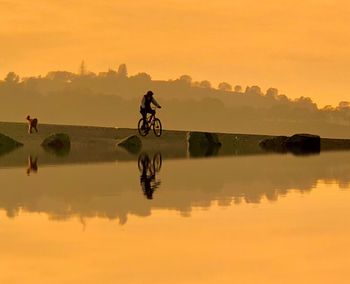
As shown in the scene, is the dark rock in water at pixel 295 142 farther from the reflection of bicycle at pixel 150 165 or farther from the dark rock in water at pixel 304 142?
the reflection of bicycle at pixel 150 165

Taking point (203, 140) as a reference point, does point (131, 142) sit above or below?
below

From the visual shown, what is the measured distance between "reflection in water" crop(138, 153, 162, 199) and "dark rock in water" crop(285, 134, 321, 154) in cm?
2891

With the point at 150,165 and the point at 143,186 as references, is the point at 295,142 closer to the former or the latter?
the point at 150,165

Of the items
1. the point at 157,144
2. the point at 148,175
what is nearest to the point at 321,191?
the point at 148,175

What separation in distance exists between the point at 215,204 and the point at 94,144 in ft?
129

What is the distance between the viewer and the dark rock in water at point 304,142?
211 ft

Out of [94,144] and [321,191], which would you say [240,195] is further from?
[94,144]

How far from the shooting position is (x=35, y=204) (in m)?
18.1

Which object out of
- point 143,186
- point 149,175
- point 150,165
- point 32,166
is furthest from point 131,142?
point 143,186

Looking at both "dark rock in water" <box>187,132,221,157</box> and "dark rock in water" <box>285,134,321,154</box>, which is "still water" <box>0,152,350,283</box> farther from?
"dark rock in water" <box>285,134,321,154</box>

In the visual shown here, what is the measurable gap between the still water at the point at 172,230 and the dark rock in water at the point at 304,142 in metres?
38.1

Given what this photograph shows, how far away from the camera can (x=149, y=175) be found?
27250mm

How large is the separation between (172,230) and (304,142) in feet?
173

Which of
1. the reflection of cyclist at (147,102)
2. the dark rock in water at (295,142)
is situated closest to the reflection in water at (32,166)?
the reflection of cyclist at (147,102)
